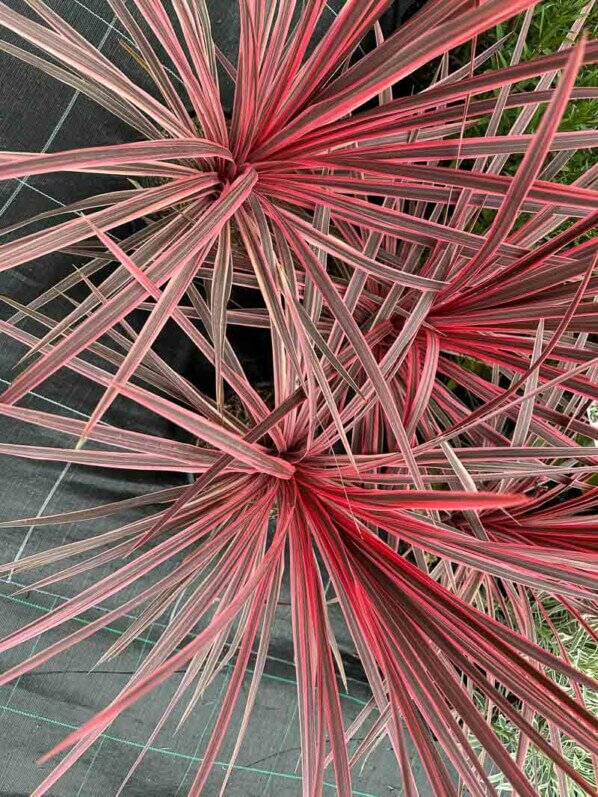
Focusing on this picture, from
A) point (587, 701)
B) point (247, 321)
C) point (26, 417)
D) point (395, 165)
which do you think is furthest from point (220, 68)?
point (587, 701)

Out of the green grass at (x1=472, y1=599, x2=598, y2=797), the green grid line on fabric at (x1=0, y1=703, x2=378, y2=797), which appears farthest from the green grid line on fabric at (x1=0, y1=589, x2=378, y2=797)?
the green grass at (x1=472, y1=599, x2=598, y2=797)

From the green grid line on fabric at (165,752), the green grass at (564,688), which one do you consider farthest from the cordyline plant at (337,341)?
the green grid line on fabric at (165,752)

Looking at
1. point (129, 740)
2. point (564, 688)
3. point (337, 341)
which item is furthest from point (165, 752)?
point (337, 341)

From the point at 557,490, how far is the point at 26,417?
2.31 ft

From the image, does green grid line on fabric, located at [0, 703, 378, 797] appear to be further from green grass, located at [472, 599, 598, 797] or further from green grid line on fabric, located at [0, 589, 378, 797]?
green grass, located at [472, 599, 598, 797]

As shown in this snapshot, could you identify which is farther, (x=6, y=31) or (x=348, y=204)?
(x=6, y=31)

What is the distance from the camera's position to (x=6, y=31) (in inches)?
40.4

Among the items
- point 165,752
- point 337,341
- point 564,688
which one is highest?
point 337,341

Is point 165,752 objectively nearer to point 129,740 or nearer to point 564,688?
point 129,740

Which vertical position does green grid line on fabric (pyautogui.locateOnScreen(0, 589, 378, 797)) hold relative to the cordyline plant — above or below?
below

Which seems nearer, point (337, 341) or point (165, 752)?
point (337, 341)

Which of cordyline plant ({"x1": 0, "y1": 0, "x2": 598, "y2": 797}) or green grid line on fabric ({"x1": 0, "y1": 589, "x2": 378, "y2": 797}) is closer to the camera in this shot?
cordyline plant ({"x1": 0, "y1": 0, "x2": 598, "y2": 797})

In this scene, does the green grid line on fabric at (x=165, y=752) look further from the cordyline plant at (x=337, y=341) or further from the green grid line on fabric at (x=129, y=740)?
the cordyline plant at (x=337, y=341)

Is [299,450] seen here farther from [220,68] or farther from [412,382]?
[220,68]
